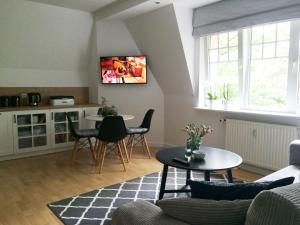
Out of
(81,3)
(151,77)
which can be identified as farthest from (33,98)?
(151,77)

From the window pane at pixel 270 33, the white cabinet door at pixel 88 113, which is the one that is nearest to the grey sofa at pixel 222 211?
the window pane at pixel 270 33

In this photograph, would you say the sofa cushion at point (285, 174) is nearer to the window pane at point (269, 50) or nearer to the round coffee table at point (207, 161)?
the round coffee table at point (207, 161)

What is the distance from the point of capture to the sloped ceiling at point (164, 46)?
430 centimetres

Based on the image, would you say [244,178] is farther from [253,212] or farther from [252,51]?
[253,212]

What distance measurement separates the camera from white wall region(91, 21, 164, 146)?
5.11m

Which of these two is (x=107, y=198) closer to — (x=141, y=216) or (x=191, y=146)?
(x=191, y=146)

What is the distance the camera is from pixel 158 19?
436 cm

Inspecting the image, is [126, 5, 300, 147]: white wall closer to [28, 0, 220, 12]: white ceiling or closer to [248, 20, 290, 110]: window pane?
[28, 0, 220, 12]: white ceiling

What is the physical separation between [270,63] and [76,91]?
3652 millimetres

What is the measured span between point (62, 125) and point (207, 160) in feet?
10.6

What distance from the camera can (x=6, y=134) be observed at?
4.34 m

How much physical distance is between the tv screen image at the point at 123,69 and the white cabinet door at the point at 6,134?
1758 millimetres

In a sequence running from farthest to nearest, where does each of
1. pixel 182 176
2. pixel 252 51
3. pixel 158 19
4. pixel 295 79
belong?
pixel 158 19 < pixel 252 51 < pixel 182 176 < pixel 295 79

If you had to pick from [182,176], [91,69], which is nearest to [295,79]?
[182,176]
